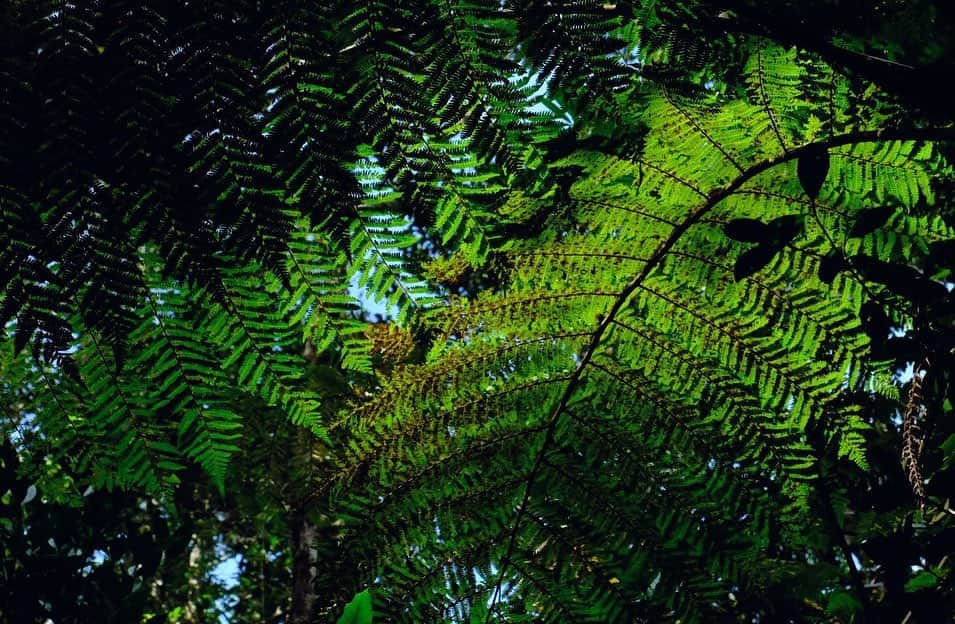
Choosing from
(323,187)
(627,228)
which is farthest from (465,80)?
(627,228)

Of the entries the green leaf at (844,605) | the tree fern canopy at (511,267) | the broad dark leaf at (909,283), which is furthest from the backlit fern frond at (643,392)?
the green leaf at (844,605)

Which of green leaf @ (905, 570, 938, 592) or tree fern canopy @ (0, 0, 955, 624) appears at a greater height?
tree fern canopy @ (0, 0, 955, 624)

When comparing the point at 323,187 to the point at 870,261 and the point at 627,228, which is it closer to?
the point at 627,228

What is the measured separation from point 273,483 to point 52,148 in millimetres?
3003

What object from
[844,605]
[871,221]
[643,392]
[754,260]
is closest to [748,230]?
[754,260]

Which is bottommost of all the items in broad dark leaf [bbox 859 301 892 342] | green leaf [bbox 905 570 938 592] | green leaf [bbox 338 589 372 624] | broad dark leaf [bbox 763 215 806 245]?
green leaf [bbox 905 570 938 592]

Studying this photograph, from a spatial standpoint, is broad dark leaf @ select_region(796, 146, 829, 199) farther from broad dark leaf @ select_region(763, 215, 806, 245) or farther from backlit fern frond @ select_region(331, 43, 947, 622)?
backlit fern frond @ select_region(331, 43, 947, 622)

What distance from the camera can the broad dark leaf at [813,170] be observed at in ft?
3.36

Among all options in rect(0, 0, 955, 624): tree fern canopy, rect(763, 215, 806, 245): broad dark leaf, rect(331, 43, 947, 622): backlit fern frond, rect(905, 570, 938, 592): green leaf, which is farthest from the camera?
rect(905, 570, 938, 592): green leaf

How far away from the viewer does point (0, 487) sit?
9.68 ft

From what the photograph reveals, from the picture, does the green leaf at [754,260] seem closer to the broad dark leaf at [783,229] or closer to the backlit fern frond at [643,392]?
the broad dark leaf at [783,229]

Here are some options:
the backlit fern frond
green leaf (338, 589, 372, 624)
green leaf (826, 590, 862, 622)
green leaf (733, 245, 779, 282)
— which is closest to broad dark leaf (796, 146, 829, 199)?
green leaf (733, 245, 779, 282)

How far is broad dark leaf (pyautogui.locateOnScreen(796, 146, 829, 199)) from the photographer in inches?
40.3

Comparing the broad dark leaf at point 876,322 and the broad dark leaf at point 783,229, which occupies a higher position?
the broad dark leaf at point 783,229
